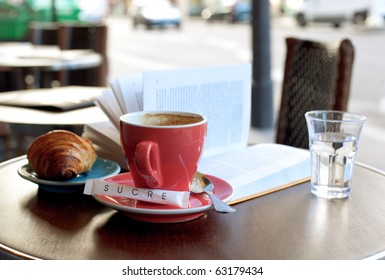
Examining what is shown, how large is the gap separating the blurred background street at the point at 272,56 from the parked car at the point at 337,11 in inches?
8.9

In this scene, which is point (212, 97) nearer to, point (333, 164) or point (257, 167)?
point (257, 167)

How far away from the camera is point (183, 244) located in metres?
0.87

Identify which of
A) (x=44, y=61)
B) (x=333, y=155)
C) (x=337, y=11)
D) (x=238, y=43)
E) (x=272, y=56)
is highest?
(x=333, y=155)

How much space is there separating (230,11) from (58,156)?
1690 cm

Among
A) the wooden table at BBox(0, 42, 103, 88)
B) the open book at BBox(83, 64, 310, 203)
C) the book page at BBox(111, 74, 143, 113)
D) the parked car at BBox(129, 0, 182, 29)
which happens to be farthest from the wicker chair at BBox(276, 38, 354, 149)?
the parked car at BBox(129, 0, 182, 29)

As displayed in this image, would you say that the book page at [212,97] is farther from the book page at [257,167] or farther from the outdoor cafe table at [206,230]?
the outdoor cafe table at [206,230]

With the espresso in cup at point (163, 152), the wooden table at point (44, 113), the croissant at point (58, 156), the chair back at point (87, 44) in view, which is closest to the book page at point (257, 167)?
the espresso in cup at point (163, 152)

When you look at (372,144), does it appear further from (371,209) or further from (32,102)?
(371,209)

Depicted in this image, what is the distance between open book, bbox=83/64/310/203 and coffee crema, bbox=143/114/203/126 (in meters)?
0.12

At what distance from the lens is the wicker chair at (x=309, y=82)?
72.2 inches

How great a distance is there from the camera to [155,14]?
15984 mm

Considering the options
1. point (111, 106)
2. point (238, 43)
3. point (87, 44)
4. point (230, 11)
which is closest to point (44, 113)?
point (111, 106)

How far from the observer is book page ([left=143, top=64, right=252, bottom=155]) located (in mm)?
1141
